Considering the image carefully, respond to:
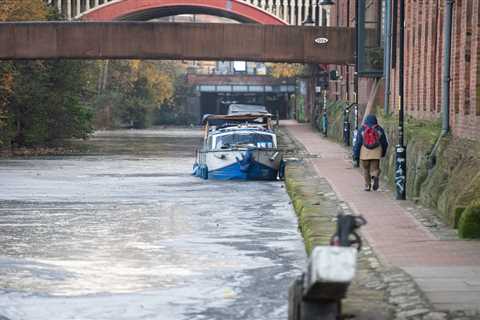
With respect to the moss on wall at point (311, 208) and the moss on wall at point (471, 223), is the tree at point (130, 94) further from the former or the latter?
the moss on wall at point (471, 223)

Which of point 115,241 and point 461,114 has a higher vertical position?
point 461,114

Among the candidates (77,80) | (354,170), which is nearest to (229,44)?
(77,80)

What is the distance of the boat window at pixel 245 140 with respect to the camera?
43.4 meters

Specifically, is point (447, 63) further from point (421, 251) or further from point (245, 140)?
point (245, 140)

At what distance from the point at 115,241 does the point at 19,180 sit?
18.5 metres

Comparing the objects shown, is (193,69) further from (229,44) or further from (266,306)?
(266,306)

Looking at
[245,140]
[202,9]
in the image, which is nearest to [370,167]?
[245,140]

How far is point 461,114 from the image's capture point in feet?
90.1

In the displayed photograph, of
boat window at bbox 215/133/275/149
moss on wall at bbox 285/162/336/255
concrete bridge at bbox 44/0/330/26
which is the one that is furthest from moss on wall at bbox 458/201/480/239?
concrete bridge at bbox 44/0/330/26

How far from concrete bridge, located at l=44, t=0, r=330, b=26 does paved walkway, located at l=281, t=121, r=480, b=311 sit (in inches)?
3325

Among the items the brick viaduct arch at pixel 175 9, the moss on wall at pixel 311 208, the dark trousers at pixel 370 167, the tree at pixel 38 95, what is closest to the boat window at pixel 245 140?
the moss on wall at pixel 311 208

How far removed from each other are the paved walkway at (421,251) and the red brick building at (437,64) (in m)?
2.30

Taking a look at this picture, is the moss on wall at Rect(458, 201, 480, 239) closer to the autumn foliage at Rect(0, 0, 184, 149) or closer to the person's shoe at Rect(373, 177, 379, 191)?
the person's shoe at Rect(373, 177, 379, 191)

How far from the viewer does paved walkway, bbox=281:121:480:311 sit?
14570mm
